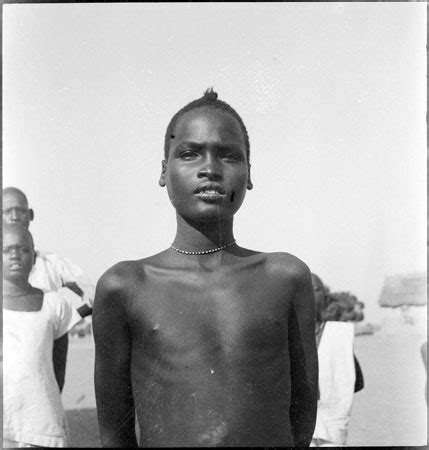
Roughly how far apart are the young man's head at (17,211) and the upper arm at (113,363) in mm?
1471

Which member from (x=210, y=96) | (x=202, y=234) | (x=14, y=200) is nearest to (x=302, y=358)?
(x=202, y=234)

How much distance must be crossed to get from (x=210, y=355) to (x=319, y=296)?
1865 mm

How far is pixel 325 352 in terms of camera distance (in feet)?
14.5

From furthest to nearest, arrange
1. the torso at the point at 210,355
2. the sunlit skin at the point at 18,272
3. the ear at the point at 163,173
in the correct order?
the sunlit skin at the point at 18,272 → the ear at the point at 163,173 → the torso at the point at 210,355

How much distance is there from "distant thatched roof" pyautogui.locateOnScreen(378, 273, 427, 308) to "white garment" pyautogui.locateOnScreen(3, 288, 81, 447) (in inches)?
81.6

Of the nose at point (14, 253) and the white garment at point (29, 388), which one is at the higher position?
the nose at point (14, 253)

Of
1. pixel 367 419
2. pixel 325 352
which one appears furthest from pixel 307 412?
pixel 367 419

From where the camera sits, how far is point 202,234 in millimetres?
2842

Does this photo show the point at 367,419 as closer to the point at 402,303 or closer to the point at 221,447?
the point at 402,303

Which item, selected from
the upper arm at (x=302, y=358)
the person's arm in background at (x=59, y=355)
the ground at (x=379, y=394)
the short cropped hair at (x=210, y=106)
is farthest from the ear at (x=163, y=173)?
the ground at (x=379, y=394)

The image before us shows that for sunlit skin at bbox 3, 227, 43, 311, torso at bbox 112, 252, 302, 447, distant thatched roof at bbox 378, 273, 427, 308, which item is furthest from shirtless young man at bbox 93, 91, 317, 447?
distant thatched roof at bbox 378, 273, 427, 308

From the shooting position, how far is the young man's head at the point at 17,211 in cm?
413

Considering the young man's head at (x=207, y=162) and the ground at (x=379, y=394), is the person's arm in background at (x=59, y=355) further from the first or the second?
the young man's head at (x=207, y=162)

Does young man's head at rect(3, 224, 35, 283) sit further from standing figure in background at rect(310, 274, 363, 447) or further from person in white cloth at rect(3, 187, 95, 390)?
standing figure in background at rect(310, 274, 363, 447)
